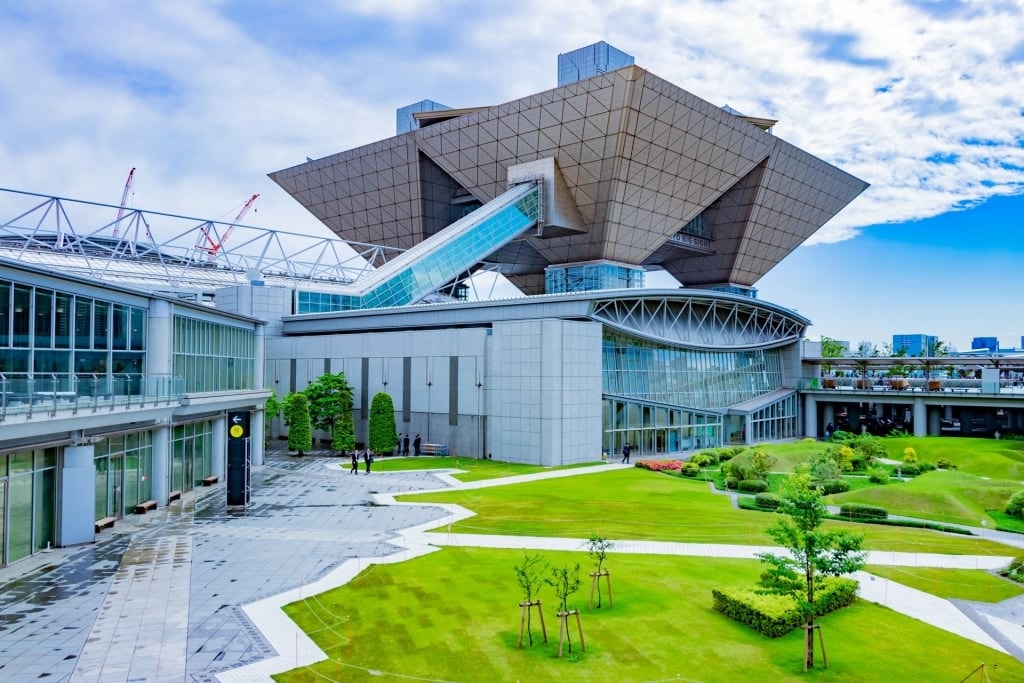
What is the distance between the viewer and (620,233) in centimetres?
6950

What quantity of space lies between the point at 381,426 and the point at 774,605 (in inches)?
1403

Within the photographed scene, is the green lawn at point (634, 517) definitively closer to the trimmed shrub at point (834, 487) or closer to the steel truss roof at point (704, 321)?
the trimmed shrub at point (834, 487)

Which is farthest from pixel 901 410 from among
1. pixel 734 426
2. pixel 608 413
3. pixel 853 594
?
pixel 853 594

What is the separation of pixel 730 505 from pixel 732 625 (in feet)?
54.2

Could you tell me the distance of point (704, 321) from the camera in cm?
6122

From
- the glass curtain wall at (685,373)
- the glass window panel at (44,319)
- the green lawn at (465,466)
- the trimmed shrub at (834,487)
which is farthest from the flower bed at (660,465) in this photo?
the glass window panel at (44,319)

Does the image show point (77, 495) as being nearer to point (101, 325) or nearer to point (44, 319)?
point (44, 319)

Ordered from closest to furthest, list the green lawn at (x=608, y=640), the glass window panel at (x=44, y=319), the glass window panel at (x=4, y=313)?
the green lawn at (x=608, y=640) → the glass window panel at (x=4, y=313) → the glass window panel at (x=44, y=319)

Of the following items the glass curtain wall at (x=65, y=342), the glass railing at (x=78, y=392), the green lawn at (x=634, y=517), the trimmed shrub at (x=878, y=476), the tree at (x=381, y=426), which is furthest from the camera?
the tree at (x=381, y=426)

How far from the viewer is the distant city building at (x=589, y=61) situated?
64625 millimetres

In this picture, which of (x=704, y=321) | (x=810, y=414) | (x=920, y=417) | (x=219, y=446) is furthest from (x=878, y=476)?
(x=219, y=446)

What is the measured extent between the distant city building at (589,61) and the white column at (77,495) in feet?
169

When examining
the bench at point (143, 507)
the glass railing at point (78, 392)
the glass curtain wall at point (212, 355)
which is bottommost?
the bench at point (143, 507)

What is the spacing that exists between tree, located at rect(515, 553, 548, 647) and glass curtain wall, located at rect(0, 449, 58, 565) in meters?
15.0
